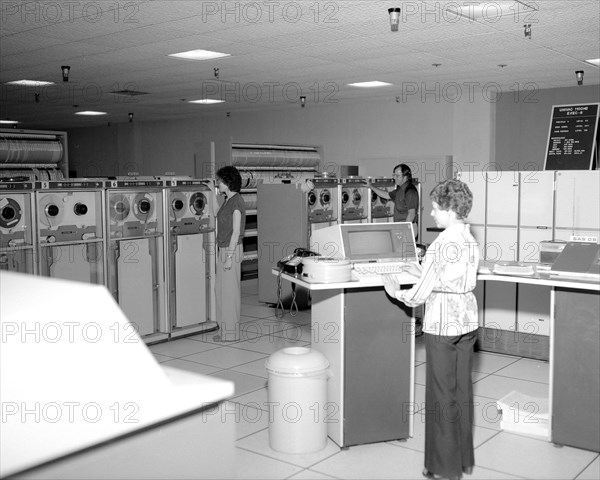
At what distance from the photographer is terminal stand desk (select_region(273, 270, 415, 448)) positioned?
4.13m

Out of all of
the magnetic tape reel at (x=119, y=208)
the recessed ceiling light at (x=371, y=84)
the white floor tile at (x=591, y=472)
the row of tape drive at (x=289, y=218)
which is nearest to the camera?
the white floor tile at (x=591, y=472)

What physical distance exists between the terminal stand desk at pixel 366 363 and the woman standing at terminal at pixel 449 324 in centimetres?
49

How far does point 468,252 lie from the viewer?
3637 millimetres

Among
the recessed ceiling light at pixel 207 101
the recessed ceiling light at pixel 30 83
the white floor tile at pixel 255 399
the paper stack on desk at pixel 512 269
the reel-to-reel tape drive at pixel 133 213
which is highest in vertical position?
the recessed ceiling light at pixel 30 83

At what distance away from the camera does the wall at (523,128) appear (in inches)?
454

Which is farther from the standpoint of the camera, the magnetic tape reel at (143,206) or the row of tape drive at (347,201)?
the row of tape drive at (347,201)

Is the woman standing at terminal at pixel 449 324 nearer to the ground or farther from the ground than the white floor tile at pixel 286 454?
farther from the ground

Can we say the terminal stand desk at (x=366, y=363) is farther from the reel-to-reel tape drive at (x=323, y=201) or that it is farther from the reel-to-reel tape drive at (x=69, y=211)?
the reel-to-reel tape drive at (x=323, y=201)

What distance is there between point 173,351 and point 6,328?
5.30 metres

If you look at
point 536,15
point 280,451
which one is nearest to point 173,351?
point 280,451

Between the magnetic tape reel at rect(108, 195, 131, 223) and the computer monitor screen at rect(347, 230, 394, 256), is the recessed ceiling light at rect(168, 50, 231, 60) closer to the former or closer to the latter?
the magnetic tape reel at rect(108, 195, 131, 223)

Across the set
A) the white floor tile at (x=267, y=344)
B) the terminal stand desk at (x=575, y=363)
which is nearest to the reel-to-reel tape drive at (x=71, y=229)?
the white floor tile at (x=267, y=344)

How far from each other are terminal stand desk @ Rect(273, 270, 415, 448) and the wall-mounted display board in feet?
12.0

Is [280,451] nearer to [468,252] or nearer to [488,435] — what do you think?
[488,435]
